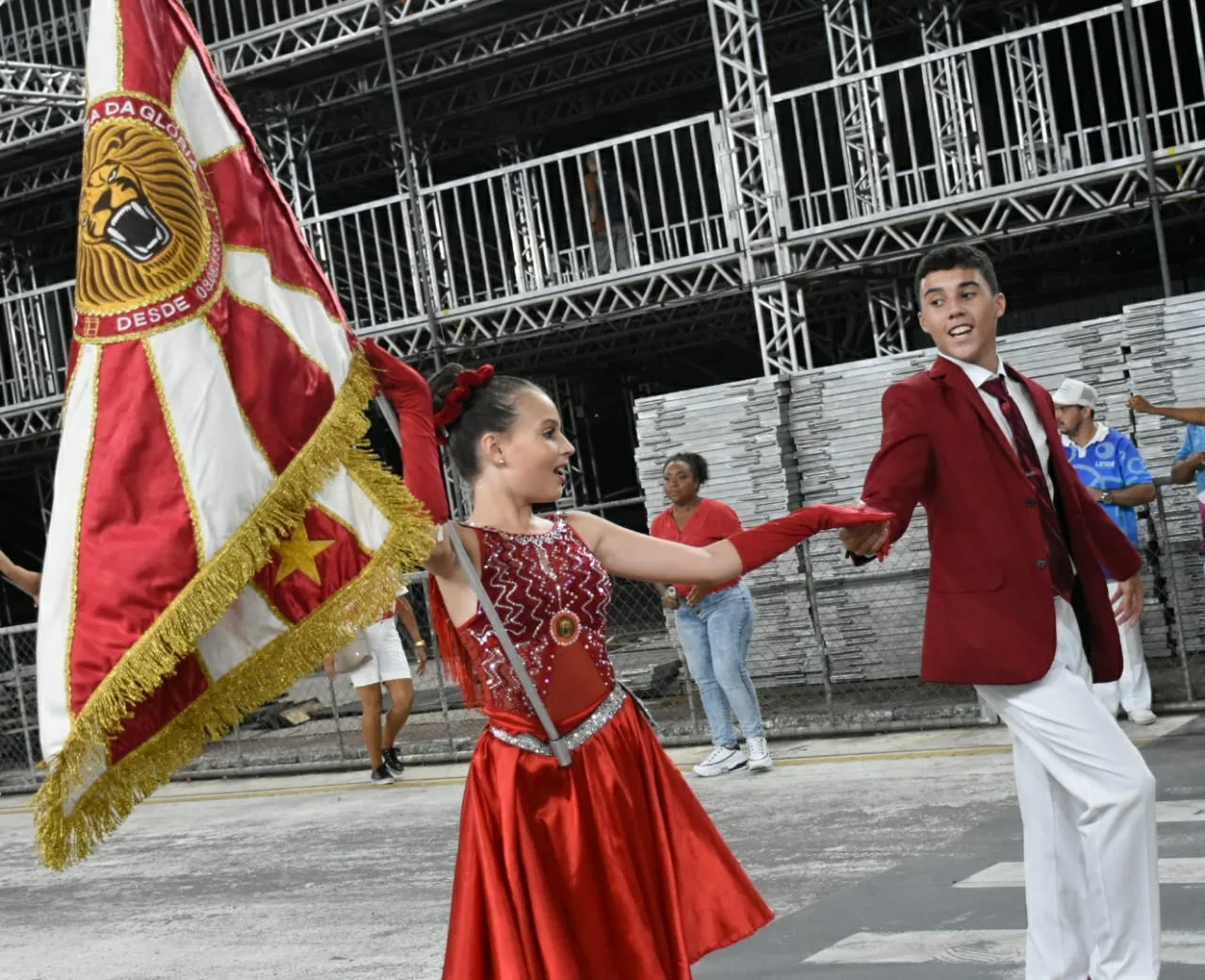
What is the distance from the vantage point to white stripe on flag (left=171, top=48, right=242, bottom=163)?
14.9ft

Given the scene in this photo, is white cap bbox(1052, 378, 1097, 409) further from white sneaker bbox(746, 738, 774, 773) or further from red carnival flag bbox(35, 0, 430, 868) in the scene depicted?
red carnival flag bbox(35, 0, 430, 868)

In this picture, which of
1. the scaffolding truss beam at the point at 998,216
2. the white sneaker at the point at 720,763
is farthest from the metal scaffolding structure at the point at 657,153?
the white sneaker at the point at 720,763

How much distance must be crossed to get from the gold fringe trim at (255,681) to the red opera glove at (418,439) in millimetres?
43

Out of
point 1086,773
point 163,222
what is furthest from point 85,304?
point 1086,773

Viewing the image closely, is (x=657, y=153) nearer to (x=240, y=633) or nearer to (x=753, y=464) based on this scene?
(x=753, y=464)

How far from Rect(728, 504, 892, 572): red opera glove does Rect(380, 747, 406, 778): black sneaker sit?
8.23 meters

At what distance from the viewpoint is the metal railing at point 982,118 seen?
51.6 feet

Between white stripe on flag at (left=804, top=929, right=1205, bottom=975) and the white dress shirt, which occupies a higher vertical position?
the white dress shirt

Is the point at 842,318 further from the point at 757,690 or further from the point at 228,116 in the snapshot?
the point at 228,116

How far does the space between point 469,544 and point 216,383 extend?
2.45 ft

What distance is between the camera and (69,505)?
4.29 m

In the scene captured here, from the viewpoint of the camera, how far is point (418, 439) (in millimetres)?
4281

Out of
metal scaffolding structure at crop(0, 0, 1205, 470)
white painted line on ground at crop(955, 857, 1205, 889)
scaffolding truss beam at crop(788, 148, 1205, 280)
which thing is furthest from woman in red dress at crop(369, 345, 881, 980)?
scaffolding truss beam at crop(788, 148, 1205, 280)

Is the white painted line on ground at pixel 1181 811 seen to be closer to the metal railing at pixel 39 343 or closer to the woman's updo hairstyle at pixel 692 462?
the woman's updo hairstyle at pixel 692 462
